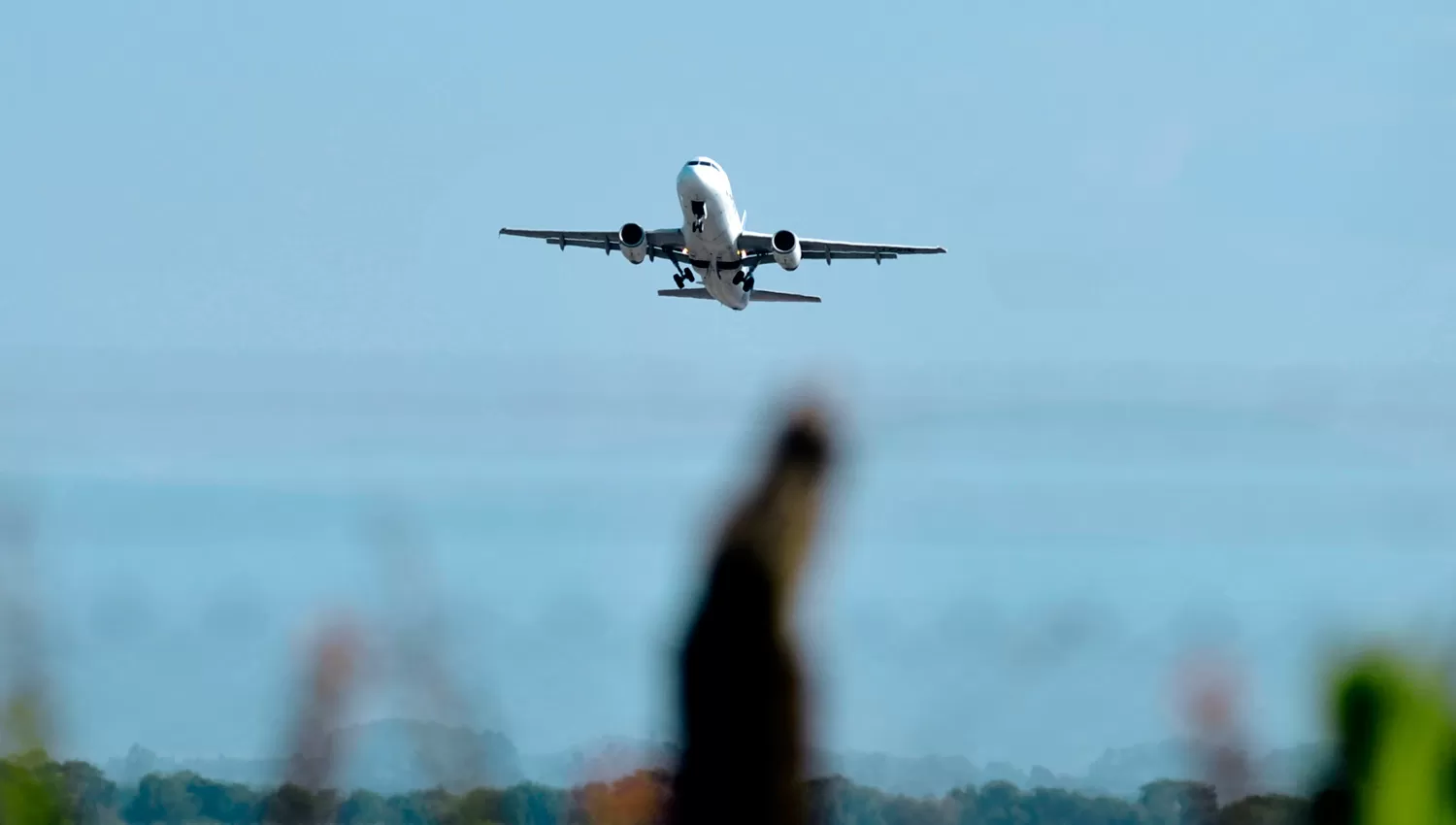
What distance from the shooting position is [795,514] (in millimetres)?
3217

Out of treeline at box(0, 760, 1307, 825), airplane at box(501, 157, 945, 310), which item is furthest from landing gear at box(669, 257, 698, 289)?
treeline at box(0, 760, 1307, 825)

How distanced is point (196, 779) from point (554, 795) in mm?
2110

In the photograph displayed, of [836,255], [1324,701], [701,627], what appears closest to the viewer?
[701,627]

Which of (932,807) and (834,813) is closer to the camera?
(834,813)

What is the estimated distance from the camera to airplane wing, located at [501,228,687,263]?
82.1m

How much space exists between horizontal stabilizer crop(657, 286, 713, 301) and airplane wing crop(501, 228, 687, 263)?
3408 millimetres

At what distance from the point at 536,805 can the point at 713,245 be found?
76398 millimetres

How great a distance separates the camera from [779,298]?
89.0 meters

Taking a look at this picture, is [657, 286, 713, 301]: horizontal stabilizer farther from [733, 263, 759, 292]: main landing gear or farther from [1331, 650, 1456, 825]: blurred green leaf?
[1331, 650, 1456, 825]: blurred green leaf

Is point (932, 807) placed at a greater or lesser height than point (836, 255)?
lesser

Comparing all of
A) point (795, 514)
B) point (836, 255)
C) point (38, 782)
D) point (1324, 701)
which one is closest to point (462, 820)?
point (38, 782)

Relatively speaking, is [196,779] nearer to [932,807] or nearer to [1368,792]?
[932,807]

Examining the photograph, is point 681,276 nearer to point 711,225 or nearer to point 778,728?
point 711,225

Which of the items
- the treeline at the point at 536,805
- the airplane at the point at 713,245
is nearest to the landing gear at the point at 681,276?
the airplane at the point at 713,245
